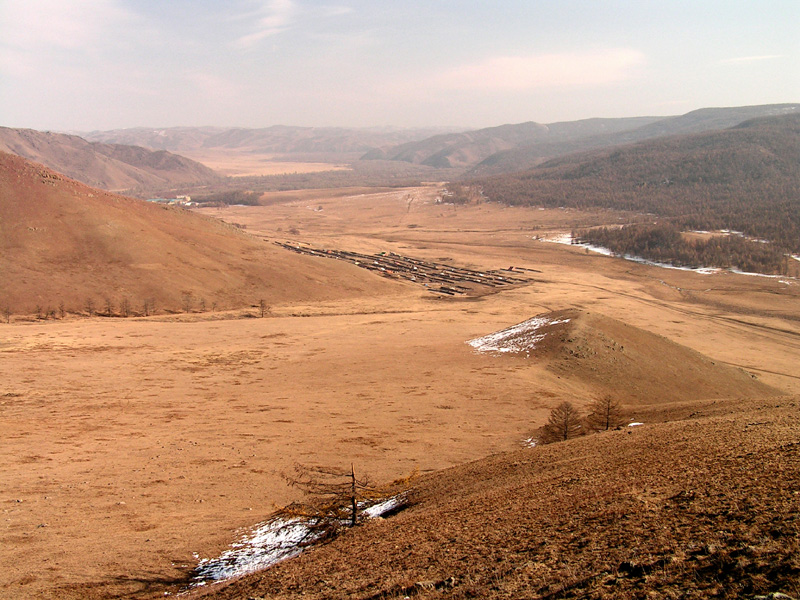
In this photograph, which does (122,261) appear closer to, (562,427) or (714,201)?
(562,427)

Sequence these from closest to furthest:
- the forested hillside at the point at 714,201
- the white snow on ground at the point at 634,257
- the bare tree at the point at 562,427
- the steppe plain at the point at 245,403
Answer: the steppe plain at the point at 245,403
the bare tree at the point at 562,427
the white snow on ground at the point at 634,257
the forested hillside at the point at 714,201

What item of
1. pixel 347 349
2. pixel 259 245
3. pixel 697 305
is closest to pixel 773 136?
pixel 697 305

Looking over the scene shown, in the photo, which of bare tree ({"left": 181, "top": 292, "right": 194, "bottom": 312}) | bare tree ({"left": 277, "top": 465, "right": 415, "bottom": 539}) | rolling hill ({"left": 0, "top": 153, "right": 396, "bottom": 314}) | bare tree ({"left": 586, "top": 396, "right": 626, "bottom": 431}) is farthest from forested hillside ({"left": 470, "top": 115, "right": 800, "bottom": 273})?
bare tree ({"left": 277, "top": 465, "right": 415, "bottom": 539})

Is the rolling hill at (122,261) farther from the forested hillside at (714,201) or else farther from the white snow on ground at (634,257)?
the forested hillside at (714,201)

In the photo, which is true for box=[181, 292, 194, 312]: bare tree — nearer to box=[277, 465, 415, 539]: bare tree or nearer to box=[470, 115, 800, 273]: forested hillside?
box=[277, 465, 415, 539]: bare tree

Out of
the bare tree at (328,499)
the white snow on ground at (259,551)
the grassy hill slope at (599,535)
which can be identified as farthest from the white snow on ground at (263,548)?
the grassy hill slope at (599,535)

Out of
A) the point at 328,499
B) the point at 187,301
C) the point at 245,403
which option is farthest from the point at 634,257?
the point at 328,499

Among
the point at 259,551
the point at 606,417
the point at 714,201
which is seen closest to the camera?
the point at 259,551
